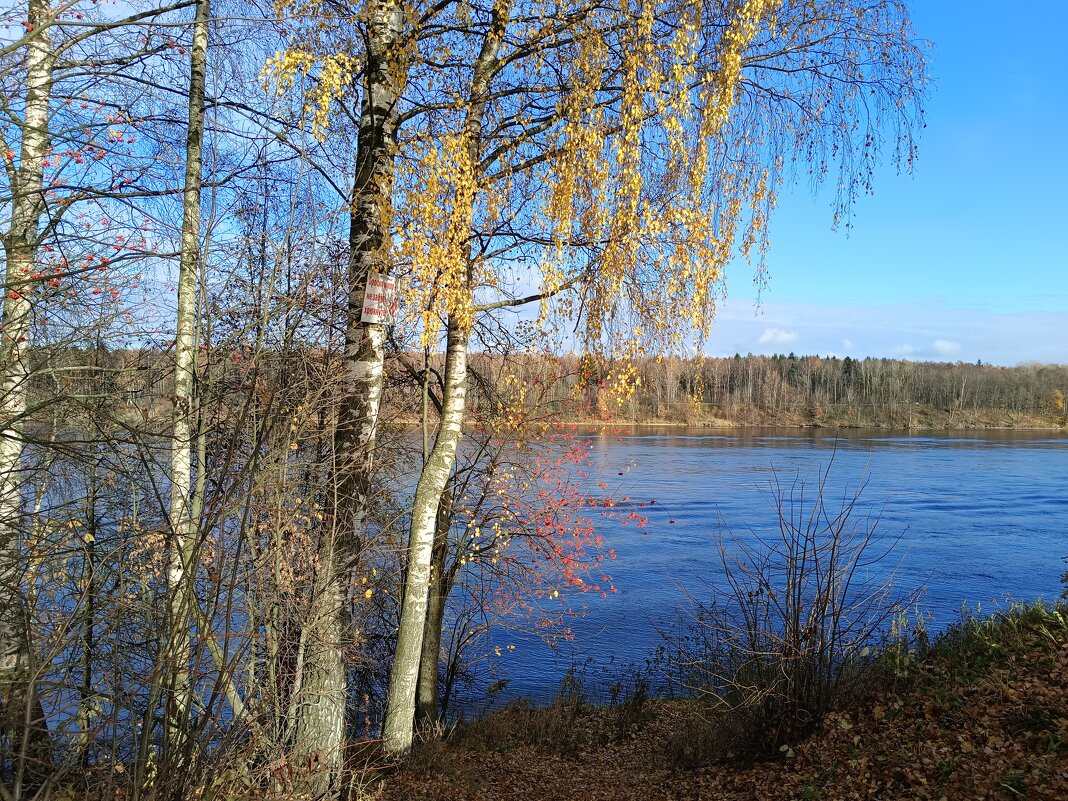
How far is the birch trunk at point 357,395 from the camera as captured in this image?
5410mm

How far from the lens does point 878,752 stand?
16.5 feet

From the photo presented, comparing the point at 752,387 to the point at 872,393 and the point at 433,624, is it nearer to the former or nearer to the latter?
the point at 872,393

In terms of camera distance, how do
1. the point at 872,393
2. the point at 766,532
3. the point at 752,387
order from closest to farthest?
the point at 766,532 → the point at 752,387 → the point at 872,393

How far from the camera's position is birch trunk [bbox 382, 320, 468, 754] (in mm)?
6734

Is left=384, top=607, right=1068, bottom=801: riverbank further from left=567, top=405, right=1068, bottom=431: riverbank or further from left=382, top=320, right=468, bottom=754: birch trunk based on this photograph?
left=567, top=405, right=1068, bottom=431: riverbank

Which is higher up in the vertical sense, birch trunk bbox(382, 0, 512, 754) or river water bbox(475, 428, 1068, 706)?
birch trunk bbox(382, 0, 512, 754)

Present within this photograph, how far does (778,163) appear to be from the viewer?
635 cm

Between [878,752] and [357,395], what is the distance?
467cm

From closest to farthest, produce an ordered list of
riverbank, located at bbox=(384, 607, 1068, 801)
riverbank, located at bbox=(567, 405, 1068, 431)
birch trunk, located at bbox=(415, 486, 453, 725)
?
riverbank, located at bbox=(384, 607, 1068, 801) < birch trunk, located at bbox=(415, 486, 453, 725) < riverbank, located at bbox=(567, 405, 1068, 431)

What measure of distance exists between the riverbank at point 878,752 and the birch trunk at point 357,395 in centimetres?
89

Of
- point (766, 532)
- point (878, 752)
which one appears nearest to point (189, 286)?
point (878, 752)

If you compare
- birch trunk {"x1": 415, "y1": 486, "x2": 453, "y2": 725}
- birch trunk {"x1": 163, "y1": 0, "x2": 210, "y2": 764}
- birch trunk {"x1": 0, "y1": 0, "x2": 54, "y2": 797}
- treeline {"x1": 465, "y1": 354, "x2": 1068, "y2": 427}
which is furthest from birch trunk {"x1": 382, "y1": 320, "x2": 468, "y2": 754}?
treeline {"x1": 465, "y1": 354, "x2": 1068, "y2": 427}

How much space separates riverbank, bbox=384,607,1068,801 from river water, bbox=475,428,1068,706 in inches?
79.3

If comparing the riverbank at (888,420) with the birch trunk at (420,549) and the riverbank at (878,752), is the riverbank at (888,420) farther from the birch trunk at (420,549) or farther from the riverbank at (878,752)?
the birch trunk at (420,549)
